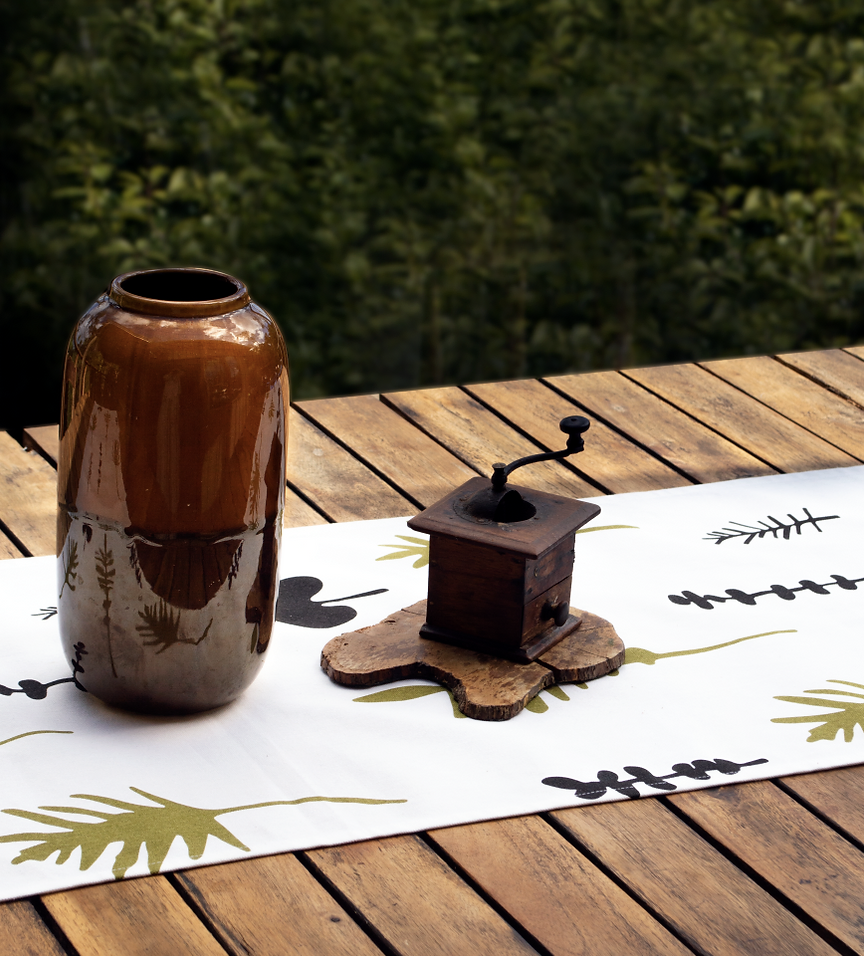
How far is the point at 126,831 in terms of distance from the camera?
1.14 meters

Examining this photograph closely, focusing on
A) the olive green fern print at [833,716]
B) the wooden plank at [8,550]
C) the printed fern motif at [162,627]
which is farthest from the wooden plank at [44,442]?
the olive green fern print at [833,716]

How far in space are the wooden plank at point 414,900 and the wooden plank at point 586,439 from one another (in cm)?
85

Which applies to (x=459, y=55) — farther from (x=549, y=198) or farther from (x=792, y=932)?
(x=792, y=932)

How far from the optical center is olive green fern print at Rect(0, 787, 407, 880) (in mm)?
1111

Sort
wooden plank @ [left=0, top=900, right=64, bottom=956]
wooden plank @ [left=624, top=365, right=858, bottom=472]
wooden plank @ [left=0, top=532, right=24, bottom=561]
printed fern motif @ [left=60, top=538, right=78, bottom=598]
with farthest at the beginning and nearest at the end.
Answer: wooden plank @ [left=624, top=365, right=858, bottom=472] < wooden plank @ [left=0, top=532, right=24, bottom=561] < printed fern motif @ [left=60, top=538, right=78, bottom=598] < wooden plank @ [left=0, top=900, right=64, bottom=956]

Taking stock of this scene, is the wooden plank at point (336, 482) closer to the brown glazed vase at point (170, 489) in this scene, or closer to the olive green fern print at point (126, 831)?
the brown glazed vase at point (170, 489)

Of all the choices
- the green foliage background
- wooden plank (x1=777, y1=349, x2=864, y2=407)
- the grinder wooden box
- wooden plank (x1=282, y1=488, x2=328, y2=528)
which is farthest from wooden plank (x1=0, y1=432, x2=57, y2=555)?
the green foliage background

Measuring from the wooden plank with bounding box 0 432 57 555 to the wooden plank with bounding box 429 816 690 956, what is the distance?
28.9 inches

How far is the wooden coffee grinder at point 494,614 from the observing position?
4.40ft

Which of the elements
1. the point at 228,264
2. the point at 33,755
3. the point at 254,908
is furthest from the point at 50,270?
the point at 254,908

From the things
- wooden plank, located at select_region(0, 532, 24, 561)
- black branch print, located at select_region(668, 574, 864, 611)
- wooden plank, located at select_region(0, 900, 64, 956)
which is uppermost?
black branch print, located at select_region(668, 574, 864, 611)

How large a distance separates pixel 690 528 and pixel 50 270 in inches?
89.7

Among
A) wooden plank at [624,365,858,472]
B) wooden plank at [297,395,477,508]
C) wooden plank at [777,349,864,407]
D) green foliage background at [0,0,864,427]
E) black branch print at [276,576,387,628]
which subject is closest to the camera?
black branch print at [276,576,387,628]

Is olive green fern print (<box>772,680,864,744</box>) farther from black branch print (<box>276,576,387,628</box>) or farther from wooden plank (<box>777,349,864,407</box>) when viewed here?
wooden plank (<box>777,349,864,407</box>)
